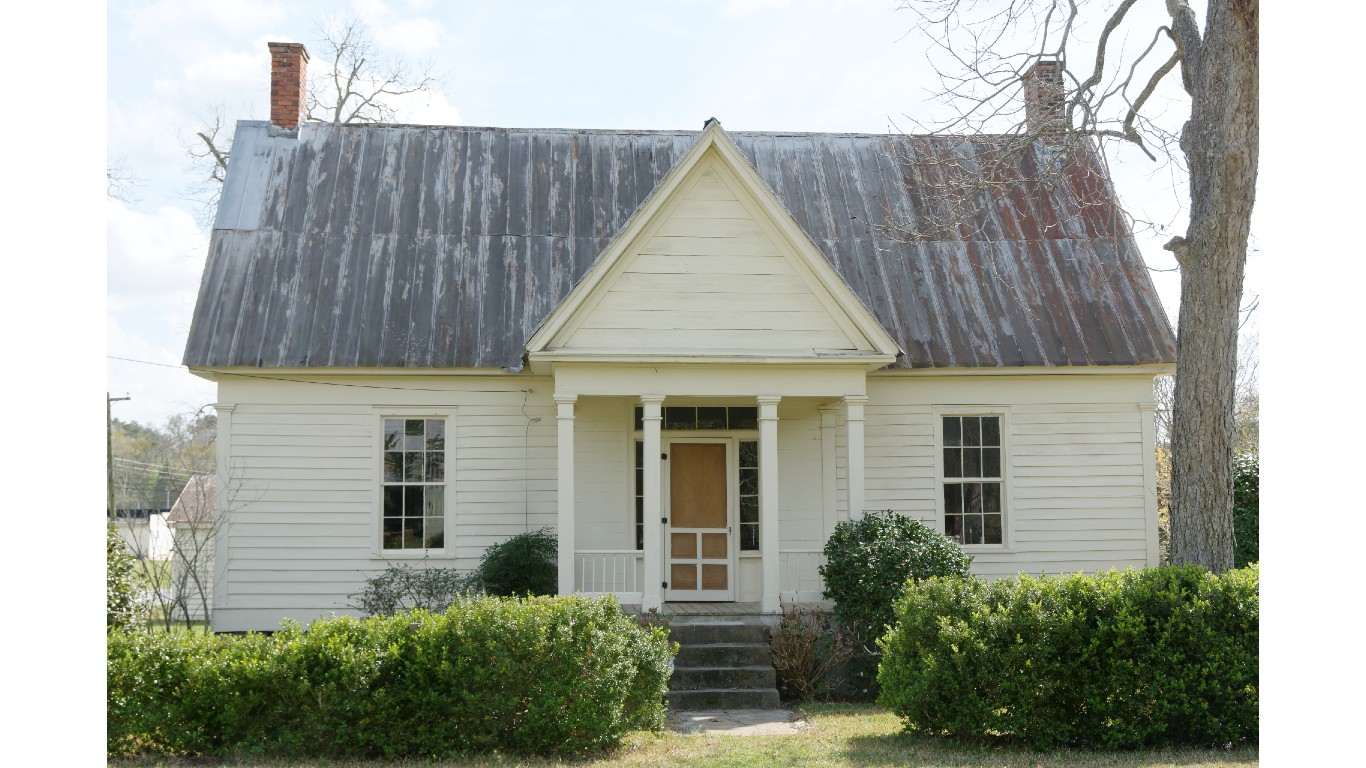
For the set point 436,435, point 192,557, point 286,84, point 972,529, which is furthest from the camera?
point 192,557

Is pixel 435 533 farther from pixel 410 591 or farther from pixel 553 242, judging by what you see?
pixel 553 242

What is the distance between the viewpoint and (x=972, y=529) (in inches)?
616

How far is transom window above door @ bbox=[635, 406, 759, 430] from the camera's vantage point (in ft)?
51.5

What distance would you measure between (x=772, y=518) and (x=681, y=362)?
225 cm

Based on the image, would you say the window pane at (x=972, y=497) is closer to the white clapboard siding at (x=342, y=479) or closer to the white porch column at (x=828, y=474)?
the white porch column at (x=828, y=474)

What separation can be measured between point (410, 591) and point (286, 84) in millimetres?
8721

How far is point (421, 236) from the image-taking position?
53.4 feet

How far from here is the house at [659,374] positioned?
13555 millimetres

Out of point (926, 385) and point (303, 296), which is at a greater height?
point (303, 296)

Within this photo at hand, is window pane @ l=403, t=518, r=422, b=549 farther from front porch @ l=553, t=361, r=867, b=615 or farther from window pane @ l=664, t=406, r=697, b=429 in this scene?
A: window pane @ l=664, t=406, r=697, b=429

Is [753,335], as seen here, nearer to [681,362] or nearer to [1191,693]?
[681,362]

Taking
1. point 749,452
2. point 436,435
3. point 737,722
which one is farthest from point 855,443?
point 436,435

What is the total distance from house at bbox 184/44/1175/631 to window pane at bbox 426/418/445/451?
4 cm

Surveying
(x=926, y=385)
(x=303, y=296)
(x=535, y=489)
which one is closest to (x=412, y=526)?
(x=535, y=489)
